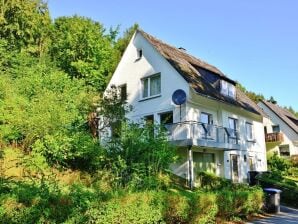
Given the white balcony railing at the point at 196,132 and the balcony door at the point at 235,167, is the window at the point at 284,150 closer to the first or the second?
the balcony door at the point at 235,167

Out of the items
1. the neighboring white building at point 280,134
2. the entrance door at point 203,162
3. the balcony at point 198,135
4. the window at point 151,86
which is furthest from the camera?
the neighboring white building at point 280,134

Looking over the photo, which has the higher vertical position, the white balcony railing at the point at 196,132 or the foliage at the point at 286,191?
the white balcony railing at the point at 196,132

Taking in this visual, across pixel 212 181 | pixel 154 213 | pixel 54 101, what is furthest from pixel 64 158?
pixel 212 181

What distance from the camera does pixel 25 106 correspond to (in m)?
17.7

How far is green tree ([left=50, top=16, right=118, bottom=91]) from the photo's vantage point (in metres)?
39.3

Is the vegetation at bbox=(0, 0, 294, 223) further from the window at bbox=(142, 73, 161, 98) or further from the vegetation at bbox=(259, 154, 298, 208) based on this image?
the vegetation at bbox=(259, 154, 298, 208)

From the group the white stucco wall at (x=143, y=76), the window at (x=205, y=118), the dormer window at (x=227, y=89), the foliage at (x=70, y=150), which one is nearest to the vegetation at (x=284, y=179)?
the window at (x=205, y=118)

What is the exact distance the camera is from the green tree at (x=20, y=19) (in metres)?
27.7

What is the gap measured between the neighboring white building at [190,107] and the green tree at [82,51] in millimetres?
10467

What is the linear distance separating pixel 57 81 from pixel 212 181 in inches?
505

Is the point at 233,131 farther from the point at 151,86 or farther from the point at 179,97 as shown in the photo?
the point at 151,86

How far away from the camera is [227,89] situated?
2886 centimetres

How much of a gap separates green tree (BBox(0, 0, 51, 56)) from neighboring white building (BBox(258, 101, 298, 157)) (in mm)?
27135

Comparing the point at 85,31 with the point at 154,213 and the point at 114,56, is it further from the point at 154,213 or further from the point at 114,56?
the point at 154,213
